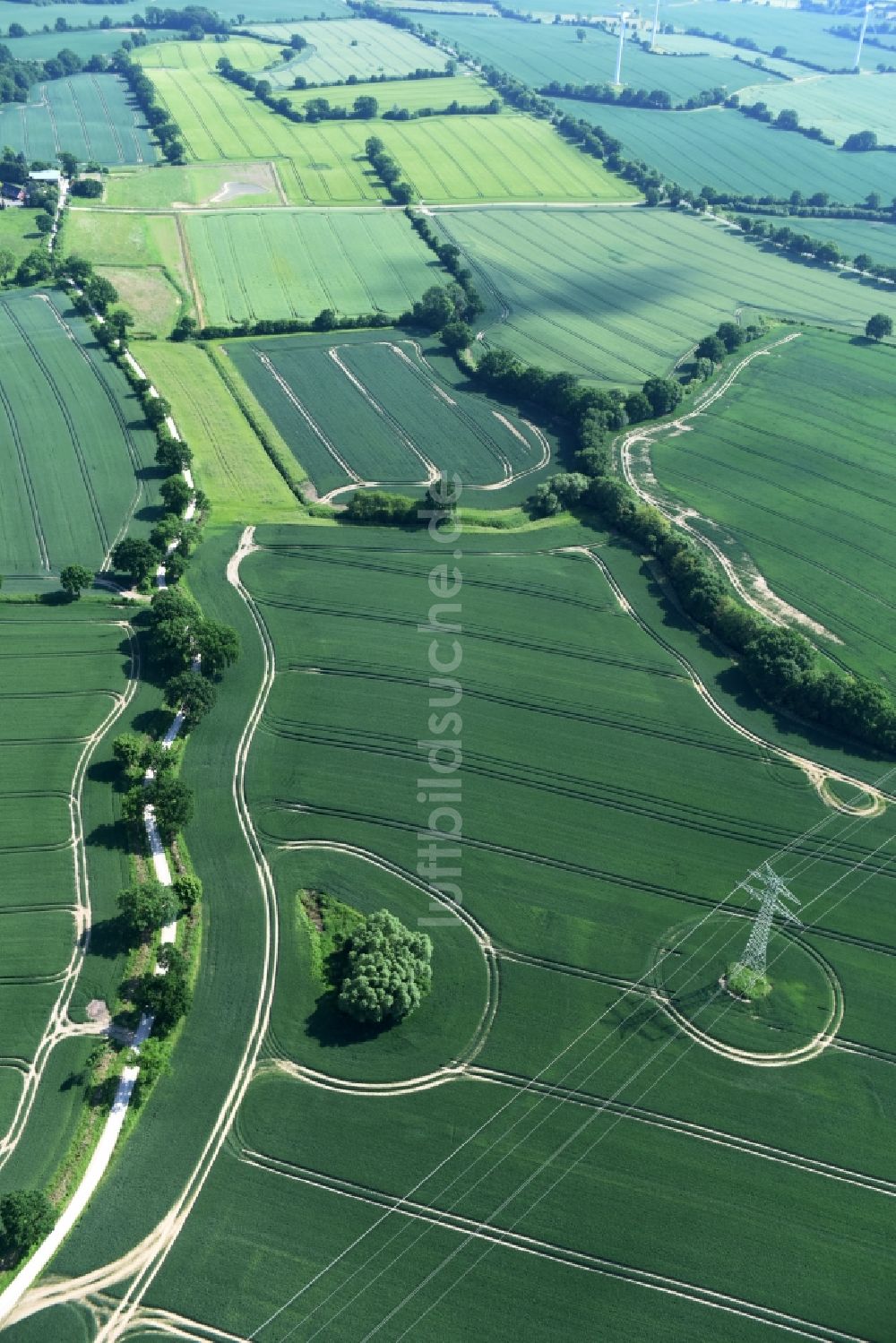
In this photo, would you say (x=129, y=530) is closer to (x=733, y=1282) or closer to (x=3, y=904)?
(x=3, y=904)

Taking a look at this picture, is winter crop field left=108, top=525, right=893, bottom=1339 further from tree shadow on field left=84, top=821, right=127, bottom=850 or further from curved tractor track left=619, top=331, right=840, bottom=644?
curved tractor track left=619, top=331, right=840, bottom=644

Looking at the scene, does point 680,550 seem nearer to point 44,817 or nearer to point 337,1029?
point 337,1029

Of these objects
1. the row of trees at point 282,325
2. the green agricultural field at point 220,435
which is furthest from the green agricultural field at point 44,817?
the row of trees at point 282,325

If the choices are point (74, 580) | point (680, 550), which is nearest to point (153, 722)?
point (74, 580)

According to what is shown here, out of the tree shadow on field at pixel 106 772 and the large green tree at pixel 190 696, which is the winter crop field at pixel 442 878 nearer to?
the large green tree at pixel 190 696

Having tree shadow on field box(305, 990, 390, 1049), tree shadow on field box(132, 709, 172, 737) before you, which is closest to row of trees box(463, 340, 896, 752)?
tree shadow on field box(305, 990, 390, 1049)

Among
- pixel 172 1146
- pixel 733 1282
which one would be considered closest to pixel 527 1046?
pixel 733 1282
